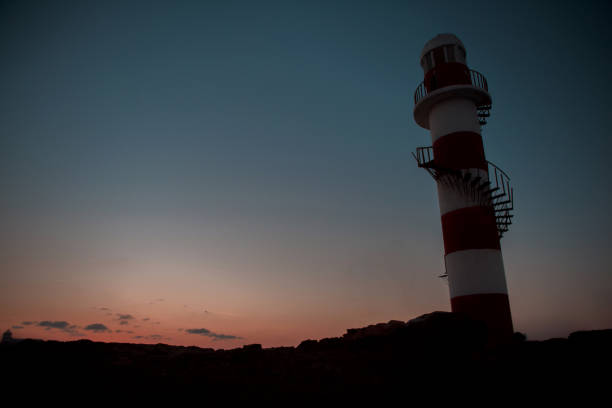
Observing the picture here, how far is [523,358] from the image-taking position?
30.5ft

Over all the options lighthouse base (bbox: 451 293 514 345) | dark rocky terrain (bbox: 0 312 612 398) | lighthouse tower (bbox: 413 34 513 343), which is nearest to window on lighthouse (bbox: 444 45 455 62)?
lighthouse tower (bbox: 413 34 513 343)

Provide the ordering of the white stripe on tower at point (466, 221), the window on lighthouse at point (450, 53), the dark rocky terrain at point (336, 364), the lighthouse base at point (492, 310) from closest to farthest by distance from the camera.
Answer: the dark rocky terrain at point (336, 364), the lighthouse base at point (492, 310), the white stripe on tower at point (466, 221), the window on lighthouse at point (450, 53)

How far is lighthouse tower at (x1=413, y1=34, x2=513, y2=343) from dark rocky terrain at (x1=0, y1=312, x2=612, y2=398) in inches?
204

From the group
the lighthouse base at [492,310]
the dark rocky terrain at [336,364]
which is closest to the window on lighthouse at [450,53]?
the lighthouse base at [492,310]

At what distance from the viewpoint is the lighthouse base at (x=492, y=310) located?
1506 cm

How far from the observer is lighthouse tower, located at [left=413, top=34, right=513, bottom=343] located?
15.6 meters

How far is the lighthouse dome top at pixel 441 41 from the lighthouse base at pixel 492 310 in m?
13.0

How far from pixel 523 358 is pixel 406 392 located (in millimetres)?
3716

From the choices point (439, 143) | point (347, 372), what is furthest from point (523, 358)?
point (439, 143)

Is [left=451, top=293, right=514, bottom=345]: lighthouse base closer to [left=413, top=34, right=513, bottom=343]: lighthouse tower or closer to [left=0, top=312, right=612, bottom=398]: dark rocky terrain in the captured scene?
[left=413, top=34, right=513, bottom=343]: lighthouse tower

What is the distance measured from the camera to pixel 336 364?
891cm

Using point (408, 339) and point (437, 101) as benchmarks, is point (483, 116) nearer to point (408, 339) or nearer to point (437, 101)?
point (437, 101)

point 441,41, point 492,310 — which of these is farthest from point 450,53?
point 492,310

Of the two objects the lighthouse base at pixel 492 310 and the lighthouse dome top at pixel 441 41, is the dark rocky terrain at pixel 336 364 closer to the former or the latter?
the lighthouse base at pixel 492 310
